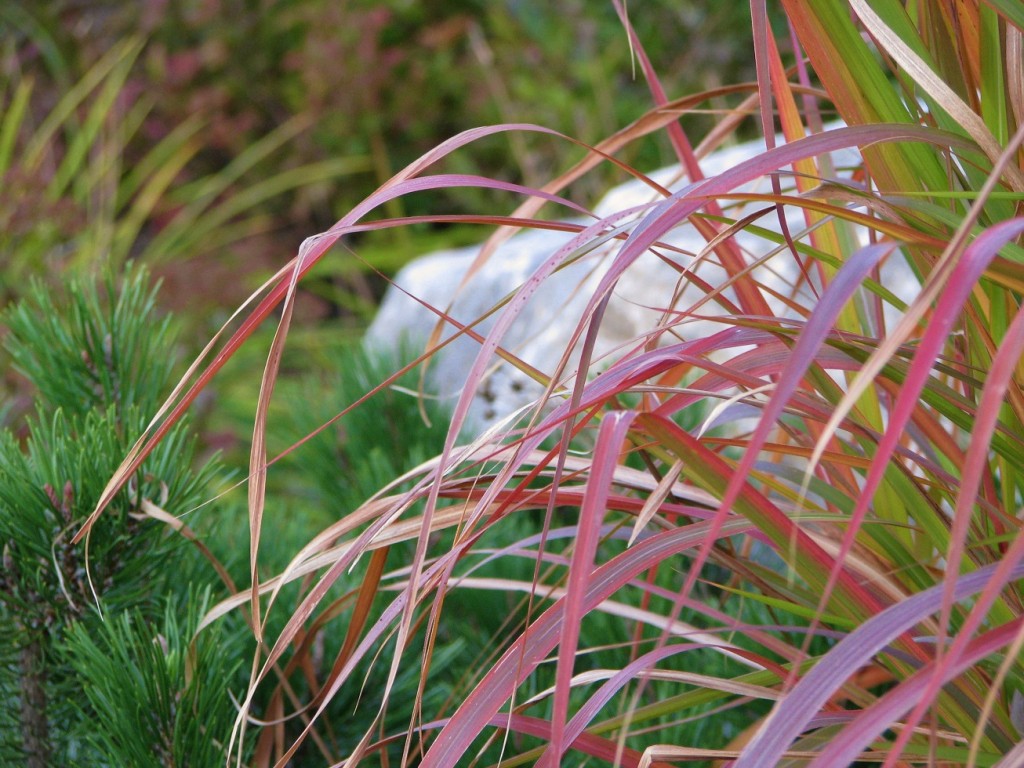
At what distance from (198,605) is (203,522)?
0.07m

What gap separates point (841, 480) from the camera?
69 cm

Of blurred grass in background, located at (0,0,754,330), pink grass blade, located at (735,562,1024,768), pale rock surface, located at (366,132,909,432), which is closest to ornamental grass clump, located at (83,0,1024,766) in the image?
pink grass blade, located at (735,562,1024,768)

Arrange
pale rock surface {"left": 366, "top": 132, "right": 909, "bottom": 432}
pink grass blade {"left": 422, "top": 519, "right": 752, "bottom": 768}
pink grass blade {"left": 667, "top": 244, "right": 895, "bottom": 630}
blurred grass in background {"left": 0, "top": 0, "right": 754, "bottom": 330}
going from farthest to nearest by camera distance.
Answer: blurred grass in background {"left": 0, "top": 0, "right": 754, "bottom": 330} < pale rock surface {"left": 366, "top": 132, "right": 909, "bottom": 432} < pink grass blade {"left": 422, "top": 519, "right": 752, "bottom": 768} < pink grass blade {"left": 667, "top": 244, "right": 895, "bottom": 630}

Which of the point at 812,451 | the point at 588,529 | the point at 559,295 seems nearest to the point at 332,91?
the point at 559,295

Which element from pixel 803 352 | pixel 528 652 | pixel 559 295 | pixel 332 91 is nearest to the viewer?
pixel 803 352

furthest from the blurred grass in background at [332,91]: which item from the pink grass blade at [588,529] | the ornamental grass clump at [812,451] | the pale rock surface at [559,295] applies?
the pink grass blade at [588,529]

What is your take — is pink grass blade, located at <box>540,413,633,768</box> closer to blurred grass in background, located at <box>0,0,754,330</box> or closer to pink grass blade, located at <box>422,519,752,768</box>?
pink grass blade, located at <box>422,519,752,768</box>

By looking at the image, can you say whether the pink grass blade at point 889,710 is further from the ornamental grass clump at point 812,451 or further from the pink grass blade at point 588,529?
the pink grass blade at point 588,529

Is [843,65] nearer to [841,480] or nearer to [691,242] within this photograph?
[841,480]

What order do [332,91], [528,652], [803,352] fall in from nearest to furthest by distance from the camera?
[803,352] → [528,652] → [332,91]

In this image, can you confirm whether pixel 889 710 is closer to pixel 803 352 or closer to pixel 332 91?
pixel 803 352

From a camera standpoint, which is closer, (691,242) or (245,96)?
(691,242)

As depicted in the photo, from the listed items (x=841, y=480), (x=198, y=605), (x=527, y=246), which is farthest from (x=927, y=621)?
(x=527, y=246)

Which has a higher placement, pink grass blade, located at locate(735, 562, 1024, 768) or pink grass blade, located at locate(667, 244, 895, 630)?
pink grass blade, located at locate(667, 244, 895, 630)
